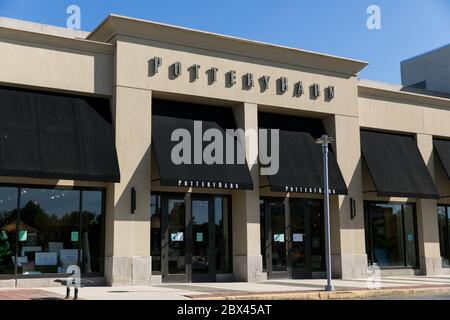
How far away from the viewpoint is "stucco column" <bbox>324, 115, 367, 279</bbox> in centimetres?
2256

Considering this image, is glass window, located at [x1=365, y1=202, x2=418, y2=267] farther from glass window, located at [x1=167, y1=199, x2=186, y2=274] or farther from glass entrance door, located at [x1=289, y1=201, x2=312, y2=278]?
glass window, located at [x1=167, y1=199, x2=186, y2=274]

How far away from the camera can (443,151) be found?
26.4 metres

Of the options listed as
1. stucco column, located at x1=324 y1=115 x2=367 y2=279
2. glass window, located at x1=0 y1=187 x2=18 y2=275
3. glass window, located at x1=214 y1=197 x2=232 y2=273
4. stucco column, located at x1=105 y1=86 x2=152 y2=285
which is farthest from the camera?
stucco column, located at x1=324 y1=115 x2=367 y2=279

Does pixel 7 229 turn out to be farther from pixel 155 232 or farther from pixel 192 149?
pixel 192 149

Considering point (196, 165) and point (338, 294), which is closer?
point (338, 294)

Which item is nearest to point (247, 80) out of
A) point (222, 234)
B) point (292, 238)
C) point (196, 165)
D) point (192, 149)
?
point (192, 149)

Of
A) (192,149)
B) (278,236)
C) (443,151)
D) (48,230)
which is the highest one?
(443,151)

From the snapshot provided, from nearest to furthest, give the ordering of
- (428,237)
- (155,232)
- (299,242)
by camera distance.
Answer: (155,232)
(299,242)
(428,237)

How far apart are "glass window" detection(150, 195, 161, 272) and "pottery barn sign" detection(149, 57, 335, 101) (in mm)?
4304

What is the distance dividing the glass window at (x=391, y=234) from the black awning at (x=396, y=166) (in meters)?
1.26

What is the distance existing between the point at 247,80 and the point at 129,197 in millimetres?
6260

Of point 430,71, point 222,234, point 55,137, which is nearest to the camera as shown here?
point 55,137

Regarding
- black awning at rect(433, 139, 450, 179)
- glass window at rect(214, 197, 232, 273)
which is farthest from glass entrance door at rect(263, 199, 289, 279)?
black awning at rect(433, 139, 450, 179)
